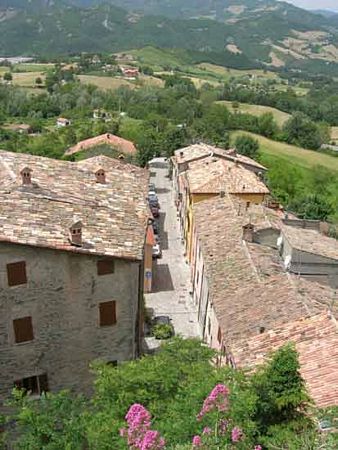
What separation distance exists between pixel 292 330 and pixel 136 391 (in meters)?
9.51

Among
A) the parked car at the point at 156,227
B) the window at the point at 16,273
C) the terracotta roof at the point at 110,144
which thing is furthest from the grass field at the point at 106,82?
the window at the point at 16,273

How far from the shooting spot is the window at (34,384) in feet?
82.8

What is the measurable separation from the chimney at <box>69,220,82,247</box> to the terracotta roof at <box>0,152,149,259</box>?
0.71 ft

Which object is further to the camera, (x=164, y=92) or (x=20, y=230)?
(x=164, y=92)

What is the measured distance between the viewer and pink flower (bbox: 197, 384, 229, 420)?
14.8 metres

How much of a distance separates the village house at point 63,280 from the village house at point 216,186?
69.1 ft

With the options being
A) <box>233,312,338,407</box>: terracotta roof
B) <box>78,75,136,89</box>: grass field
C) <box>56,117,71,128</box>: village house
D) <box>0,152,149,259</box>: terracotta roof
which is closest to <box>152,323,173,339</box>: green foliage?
<box>0,152,149,259</box>: terracotta roof

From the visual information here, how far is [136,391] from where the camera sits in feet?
60.0

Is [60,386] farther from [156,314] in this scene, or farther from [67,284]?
[156,314]

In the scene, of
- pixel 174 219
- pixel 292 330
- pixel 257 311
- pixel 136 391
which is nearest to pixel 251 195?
pixel 174 219

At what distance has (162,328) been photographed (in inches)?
1452

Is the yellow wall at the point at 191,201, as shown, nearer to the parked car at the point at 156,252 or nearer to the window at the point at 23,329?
the parked car at the point at 156,252

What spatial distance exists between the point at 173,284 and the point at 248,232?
35.7 ft

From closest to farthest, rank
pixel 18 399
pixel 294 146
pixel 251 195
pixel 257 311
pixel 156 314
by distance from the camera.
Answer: pixel 18 399 < pixel 257 311 < pixel 156 314 < pixel 251 195 < pixel 294 146
